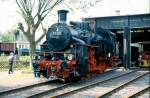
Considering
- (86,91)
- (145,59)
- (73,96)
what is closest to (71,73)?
(86,91)

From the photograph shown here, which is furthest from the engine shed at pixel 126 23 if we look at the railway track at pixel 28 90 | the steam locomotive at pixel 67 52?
the railway track at pixel 28 90

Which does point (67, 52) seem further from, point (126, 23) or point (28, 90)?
point (126, 23)

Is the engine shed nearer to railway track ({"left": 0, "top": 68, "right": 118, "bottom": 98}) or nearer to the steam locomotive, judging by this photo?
the steam locomotive

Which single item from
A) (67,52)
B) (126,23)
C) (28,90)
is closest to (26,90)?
(28,90)

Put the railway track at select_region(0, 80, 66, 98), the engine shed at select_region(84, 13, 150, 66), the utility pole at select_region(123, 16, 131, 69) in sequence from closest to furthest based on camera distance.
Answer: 1. the railway track at select_region(0, 80, 66, 98)
2. the utility pole at select_region(123, 16, 131, 69)
3. the engine shed at select_region(84, 13, 150, 66)

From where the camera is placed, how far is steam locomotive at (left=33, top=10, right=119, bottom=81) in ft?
53.6

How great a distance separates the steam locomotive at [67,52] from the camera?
53.6 ft

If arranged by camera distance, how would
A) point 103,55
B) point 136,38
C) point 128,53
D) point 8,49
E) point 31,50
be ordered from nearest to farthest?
1. point 103,55
2. point 31,50
3. point 128,53
4. point 136,38
5. point 8,49

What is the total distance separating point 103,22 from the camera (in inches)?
1163

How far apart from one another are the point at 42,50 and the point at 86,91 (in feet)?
15.9

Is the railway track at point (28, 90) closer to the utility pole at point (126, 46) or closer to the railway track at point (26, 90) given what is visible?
the railway track at point (26, 90)

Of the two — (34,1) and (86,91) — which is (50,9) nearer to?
(34,1)

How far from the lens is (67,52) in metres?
16.8

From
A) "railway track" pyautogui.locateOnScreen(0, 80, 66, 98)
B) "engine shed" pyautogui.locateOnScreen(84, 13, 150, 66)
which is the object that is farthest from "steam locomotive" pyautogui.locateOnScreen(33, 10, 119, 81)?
"engine shed" pyautogui.locateOnScreen(84, 13, 150, 66)
